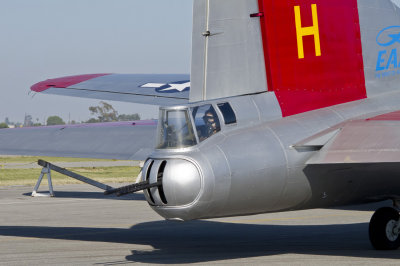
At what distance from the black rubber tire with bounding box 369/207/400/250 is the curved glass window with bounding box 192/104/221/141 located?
3.76m

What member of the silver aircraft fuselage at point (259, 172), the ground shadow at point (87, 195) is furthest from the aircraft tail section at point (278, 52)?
the ground shadow at point (87, 195)

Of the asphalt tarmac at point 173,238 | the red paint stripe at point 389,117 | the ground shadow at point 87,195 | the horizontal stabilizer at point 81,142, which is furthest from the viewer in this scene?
the ground shadow at point 87,195

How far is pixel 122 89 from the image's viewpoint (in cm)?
2417

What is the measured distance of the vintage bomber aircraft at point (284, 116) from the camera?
11.8 m

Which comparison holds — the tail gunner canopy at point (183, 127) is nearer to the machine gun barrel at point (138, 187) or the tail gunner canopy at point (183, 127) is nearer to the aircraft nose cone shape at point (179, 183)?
the aircraft nose cone shape at point (179, 183)

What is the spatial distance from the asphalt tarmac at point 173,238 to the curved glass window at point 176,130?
2.12 metres

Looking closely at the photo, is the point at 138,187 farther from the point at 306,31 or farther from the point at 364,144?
the point at 306,31

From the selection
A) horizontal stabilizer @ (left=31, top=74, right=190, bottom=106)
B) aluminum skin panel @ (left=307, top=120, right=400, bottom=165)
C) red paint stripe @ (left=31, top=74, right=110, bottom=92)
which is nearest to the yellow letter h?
aluminum skin panel @ (left=307, top=120, right=400, bottom=165)

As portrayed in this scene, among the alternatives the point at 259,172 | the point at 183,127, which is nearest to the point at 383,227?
the point at 259,172

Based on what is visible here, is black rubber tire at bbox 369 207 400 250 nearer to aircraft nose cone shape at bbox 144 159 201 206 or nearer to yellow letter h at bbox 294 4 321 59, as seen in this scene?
yellow letter h at bbox 294 4 321 59

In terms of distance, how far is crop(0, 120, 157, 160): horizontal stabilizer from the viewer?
17453mm

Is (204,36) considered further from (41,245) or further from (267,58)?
(41,245)

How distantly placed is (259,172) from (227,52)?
2587 millimetres

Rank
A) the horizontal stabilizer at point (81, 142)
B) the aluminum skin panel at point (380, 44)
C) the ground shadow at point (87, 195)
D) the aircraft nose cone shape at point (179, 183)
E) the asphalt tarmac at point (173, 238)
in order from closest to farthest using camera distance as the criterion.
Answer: the aircraft nose cone shape at point (179, 183) → the asphalt tarmac at point (173, 238) → the aluminum skin panel at point (380, 44) → the horizontal stabilizer at point (81, 142) → the ground shadow at point (87, 195)
